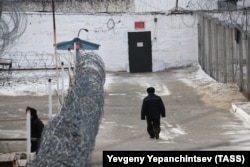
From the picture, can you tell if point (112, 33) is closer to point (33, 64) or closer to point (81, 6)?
point (81, 6)

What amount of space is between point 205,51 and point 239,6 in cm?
412

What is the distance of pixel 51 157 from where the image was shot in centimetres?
701

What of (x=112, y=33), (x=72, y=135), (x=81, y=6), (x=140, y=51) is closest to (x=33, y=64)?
(x=112, y=33)

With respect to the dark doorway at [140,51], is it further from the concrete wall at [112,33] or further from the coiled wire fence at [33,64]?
the coiled wire fence at [33,64]

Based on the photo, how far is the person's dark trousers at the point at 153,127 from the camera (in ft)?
45.6

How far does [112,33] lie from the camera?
94.9 feet

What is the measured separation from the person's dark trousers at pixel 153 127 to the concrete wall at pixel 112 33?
49.6 feet

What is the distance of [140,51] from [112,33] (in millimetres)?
1531

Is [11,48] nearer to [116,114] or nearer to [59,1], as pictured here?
[59,1]

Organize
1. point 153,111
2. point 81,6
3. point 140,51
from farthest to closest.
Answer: point 81,6 < point 140,51 < point 153,111

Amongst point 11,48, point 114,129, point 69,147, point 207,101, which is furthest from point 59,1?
point 69,147

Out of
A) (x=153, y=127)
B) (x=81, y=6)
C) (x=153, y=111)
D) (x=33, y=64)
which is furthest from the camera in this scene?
(x=81, y=6)

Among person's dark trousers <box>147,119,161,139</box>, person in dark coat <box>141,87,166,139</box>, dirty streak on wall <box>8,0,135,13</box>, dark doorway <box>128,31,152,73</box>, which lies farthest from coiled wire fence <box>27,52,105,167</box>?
dirty streak on wall <box>8,0,135,13</box>

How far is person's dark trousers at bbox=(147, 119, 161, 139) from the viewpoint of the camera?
13909 mm
